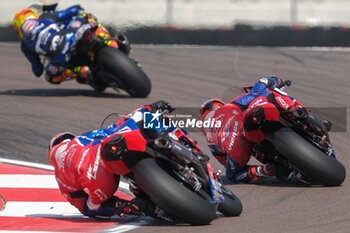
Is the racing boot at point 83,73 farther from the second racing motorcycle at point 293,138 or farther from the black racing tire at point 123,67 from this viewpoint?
the second racing motorcycle at point 293,138

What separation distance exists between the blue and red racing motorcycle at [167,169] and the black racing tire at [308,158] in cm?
117

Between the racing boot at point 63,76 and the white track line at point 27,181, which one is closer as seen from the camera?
the white track line at point 27,181

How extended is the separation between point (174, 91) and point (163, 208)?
801cm

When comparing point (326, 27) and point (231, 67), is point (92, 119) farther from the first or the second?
point (326, 27)

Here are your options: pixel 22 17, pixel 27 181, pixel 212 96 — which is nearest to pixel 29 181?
pixel 27 181

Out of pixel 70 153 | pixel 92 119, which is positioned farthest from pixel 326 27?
pixel 70 153

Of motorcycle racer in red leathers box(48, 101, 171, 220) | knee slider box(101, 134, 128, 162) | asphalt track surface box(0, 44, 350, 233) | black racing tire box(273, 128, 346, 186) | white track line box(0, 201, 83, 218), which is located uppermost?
knee slider box(101, 134, 128, 162)

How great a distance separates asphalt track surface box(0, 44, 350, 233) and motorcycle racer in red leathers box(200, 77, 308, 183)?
13 cm

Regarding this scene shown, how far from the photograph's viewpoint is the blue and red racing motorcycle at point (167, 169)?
220 inches

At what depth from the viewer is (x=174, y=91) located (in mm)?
13562

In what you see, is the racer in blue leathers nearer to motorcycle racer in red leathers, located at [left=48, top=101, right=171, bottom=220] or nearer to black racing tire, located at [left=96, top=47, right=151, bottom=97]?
black racing tire, located at [left=96, top=47, right=151, bottom=97]

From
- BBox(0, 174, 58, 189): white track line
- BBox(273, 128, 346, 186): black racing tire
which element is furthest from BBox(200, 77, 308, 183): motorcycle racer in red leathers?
BBox(0, 174, 58, 189): white track line

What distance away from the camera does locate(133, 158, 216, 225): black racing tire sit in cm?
555

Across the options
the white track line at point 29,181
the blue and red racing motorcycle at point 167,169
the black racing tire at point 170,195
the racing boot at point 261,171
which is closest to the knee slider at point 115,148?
the blue and red racing motorcycle at point 167,169
